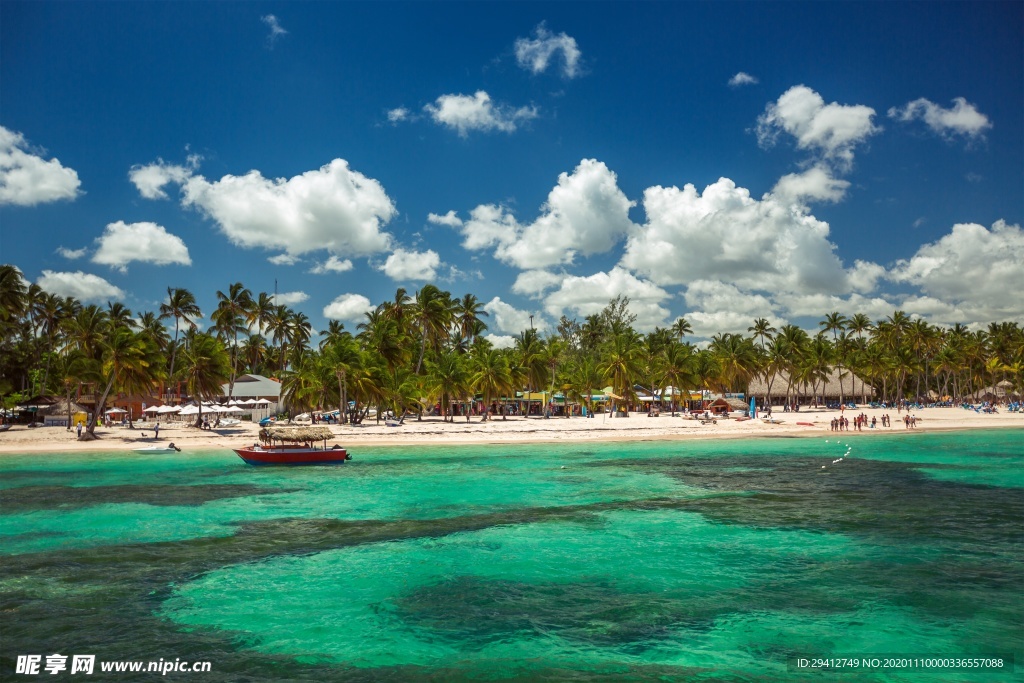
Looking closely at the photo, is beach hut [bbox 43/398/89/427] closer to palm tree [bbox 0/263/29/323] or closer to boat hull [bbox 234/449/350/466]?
palm tree [bbox 0/263/29/323]

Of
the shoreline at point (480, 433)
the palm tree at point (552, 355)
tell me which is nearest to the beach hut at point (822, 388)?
the shoreline at point (480, 433)

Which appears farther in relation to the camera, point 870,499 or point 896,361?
point 896,361

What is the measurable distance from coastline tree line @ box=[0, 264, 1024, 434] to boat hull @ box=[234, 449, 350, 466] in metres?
16.0

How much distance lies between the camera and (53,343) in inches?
2889

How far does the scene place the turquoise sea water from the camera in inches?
430

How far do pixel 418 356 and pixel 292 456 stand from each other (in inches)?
1604

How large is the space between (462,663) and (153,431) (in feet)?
169

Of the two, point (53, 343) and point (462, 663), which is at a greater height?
point (53, 343)

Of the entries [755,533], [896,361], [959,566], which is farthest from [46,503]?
[896,361]

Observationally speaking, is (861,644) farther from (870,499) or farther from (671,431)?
(671,431)

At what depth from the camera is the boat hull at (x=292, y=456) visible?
35.3 m

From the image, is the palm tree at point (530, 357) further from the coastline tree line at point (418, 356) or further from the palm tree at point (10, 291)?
the palm tree at point (10, 291)

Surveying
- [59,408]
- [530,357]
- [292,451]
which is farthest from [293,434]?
[59,408]

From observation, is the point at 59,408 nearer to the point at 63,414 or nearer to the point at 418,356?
the point at 63,414
